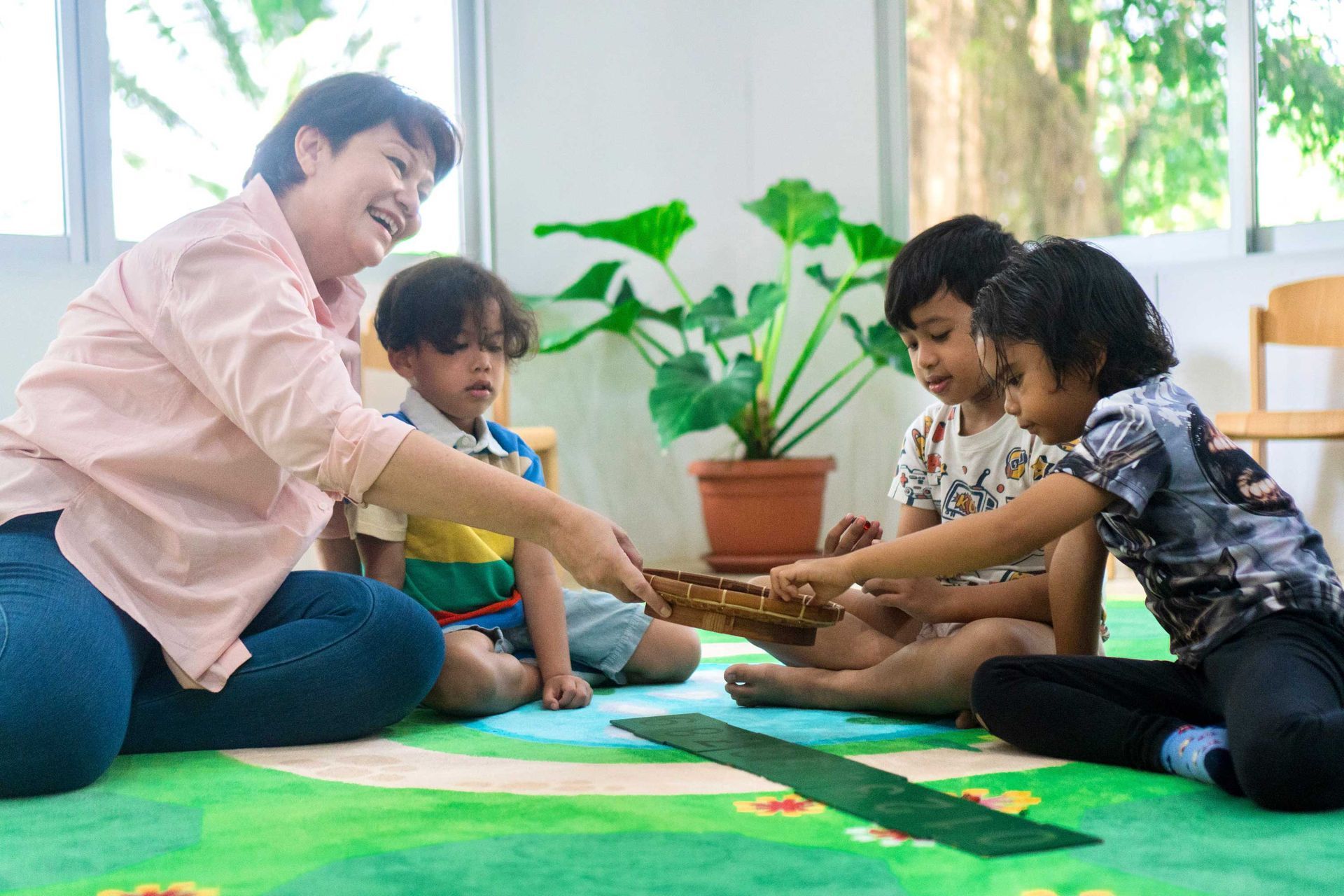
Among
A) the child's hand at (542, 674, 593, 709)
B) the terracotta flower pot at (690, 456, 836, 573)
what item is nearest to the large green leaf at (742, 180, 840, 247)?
the terracotta flower pot at (690, 456, 836, 573)

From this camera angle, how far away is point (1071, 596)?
149cm

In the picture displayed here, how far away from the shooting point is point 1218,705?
1269 mm

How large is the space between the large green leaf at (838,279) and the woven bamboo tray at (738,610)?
2.56 meters

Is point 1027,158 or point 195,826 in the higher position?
point 1027,158

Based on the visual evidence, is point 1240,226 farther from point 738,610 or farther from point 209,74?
point 209,74

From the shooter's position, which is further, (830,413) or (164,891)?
→ (830,413)

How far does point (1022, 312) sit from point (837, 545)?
0.43 metres

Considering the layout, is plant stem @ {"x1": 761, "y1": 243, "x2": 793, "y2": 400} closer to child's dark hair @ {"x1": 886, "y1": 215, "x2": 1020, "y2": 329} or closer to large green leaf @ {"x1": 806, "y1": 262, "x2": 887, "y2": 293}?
large green leaf @ {"x1": 806, "y1": 262, "x2": 887, "y2": 293}

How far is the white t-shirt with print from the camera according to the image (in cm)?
165

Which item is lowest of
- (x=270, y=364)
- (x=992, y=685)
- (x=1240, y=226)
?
(x=992, y=685)

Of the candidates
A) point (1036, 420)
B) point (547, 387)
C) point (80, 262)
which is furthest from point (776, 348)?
point (1036, 420)

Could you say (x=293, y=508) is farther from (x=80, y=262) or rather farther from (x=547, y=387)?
(x=547, y=387)

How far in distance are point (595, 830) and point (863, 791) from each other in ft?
0.85

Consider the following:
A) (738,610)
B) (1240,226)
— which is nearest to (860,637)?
(738,610)
